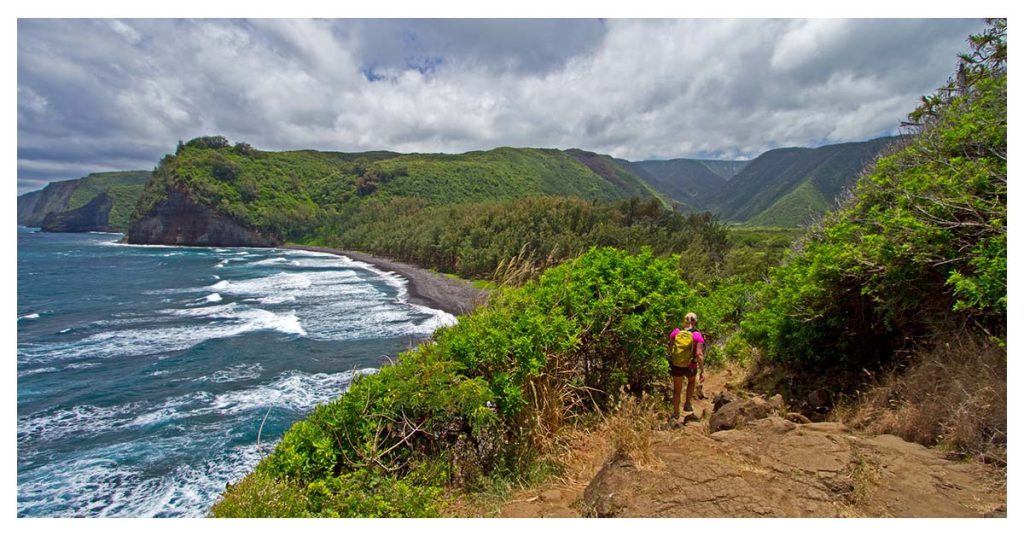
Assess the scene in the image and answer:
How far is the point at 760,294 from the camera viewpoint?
35.0ft

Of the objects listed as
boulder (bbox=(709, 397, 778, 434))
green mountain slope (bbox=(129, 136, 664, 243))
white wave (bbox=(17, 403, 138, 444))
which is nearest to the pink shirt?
boulder (bbox=(709, 397, 778, 434))

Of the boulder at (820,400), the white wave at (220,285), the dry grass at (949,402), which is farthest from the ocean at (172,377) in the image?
the boulder at (820,400)

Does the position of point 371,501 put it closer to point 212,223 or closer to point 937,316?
point 937,316

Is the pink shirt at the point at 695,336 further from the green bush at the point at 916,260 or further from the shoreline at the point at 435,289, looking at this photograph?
the shoreline at the point at 435,289

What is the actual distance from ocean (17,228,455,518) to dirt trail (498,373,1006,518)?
9.91 feet

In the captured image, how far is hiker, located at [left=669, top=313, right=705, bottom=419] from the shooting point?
22.9ft

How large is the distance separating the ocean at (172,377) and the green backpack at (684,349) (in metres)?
4.57

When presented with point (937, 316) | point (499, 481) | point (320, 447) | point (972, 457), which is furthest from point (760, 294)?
point (320, 447)

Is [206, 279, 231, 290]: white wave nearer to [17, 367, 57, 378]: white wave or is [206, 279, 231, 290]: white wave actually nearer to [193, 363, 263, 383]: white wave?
[17, 367, 57, 378]: white wave

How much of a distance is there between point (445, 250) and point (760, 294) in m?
59.3

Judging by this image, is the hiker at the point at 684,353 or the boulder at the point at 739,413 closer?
the boulder at the point at 739,413

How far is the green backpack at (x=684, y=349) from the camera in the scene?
22.9ft

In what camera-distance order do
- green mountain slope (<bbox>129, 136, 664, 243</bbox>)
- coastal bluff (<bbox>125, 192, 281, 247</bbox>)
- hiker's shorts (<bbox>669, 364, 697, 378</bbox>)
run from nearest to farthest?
hiker's shorts (<bbox>669, 364, 697, 378</bbox>), coastal bluff (<bbox>125, 192, 281, 247</bbox>), green mountain slope (<bbox>129, 136, 664, 243</bbox>)

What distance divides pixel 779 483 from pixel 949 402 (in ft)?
8.95
